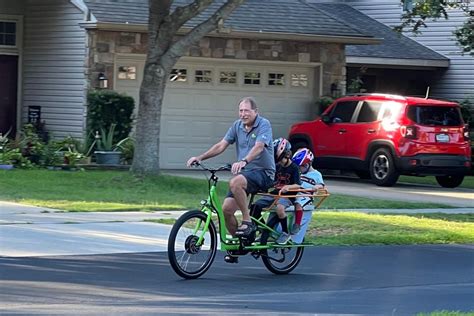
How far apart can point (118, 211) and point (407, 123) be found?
27.0ft

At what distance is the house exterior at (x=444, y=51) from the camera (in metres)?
30.3

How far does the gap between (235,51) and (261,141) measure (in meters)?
14.5

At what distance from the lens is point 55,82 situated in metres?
24.9

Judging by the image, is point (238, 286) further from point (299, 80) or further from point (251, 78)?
point (299, 80)

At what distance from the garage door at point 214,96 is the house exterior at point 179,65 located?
2 centimetres

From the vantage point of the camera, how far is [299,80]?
26.8 metres

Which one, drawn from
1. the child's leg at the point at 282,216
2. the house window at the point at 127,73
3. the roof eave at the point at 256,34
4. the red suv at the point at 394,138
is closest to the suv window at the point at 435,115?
the red suv at the point at 394,138

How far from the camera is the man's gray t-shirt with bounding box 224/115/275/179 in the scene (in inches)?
442

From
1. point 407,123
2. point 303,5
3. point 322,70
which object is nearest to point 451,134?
point 407,123

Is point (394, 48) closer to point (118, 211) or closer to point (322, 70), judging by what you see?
point (322, 70)

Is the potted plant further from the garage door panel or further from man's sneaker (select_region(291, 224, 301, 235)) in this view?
man's sneaker (select_region(291, 224, 301, 235))

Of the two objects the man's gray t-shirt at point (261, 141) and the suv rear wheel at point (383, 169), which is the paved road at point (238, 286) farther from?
the suv rear wheel at point (383, 169)

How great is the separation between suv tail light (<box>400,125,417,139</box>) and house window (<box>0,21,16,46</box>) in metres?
9.33

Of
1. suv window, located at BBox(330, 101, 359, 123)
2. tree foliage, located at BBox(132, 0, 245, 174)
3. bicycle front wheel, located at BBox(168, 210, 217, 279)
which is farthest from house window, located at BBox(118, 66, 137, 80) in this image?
bicycle front wheel, located at BBox(168, 210, 217, 279)
